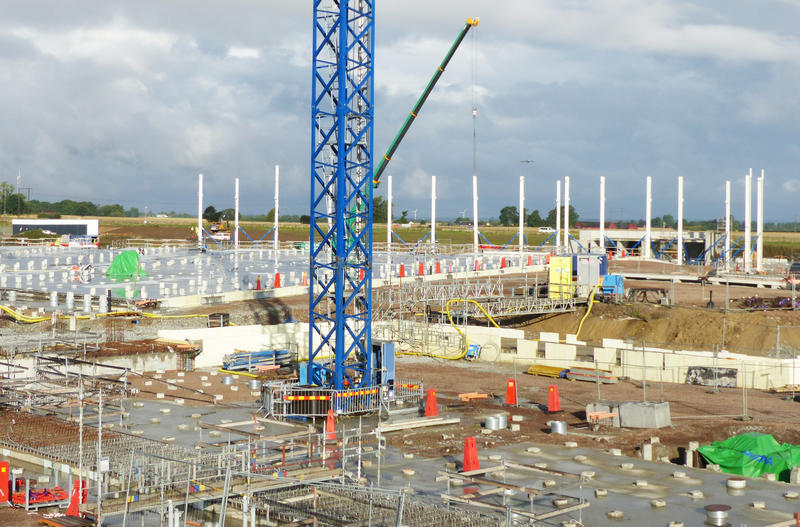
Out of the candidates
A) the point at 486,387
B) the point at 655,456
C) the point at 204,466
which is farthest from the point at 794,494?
the point at 486,387

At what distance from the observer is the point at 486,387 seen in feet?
111

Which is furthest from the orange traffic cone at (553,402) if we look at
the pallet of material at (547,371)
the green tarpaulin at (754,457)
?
the pallet of material at (547,371)

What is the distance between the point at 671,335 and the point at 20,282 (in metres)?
37.0

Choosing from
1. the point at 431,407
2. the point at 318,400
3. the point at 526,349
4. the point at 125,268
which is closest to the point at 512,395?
the point at 431,407

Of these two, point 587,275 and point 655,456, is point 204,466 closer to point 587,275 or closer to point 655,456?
point 655,456

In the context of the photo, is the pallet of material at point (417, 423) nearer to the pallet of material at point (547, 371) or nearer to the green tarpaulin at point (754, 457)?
the green tarpaulin at point (754, 457)

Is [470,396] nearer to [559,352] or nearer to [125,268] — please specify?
[559,352]

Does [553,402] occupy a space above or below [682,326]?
below

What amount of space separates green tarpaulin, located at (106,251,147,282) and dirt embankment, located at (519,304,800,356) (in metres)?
24.1

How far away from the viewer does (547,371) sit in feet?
120

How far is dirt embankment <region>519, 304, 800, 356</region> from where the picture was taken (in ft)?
138

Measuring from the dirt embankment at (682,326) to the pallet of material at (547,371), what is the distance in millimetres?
6152

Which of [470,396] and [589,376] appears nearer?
[470,396]

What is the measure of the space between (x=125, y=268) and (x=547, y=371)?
3046 cm
